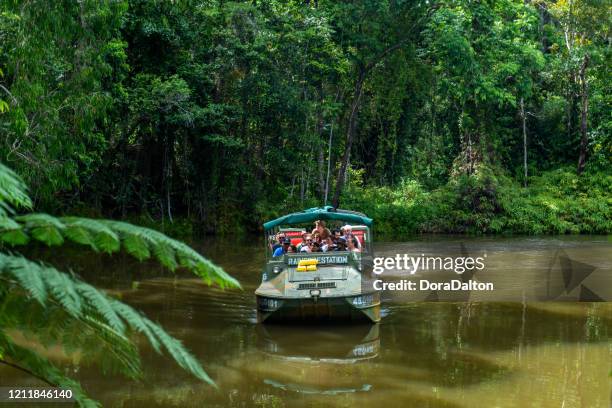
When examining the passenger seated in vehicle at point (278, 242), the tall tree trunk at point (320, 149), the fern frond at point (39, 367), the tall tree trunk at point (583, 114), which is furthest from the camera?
the tall tree trunk at point (583, 114)

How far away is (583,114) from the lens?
3409 cm

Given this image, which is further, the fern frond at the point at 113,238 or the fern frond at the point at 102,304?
the fern frond at the point at 113,238

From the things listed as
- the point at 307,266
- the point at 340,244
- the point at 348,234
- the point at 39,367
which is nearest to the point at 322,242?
the point at 340,244

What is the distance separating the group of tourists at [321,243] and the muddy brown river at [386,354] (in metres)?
1.47

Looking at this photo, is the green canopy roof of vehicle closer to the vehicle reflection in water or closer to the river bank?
the vehicle reflection in water

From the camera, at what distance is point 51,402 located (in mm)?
8281

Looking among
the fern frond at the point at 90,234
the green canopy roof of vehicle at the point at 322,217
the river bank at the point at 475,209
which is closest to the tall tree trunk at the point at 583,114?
the river bank at the point at 475,209

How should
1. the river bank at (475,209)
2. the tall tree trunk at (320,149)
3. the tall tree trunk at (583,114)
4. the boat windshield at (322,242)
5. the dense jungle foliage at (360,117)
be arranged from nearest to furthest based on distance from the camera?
the boat windshield at (322,242)
the dense jungle foliage at (360,117)
the tall tree trunk at (320,149)
the river bank at (475,209)
the tall tree trunk at (583,114)

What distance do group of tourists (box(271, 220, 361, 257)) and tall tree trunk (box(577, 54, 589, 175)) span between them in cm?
2324

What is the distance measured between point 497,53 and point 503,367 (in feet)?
74.1

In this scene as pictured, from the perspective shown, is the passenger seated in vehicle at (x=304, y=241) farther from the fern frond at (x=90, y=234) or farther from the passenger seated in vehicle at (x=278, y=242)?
the fern frond at (x=90, y=234)

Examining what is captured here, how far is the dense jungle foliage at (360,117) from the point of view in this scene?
86.2ft

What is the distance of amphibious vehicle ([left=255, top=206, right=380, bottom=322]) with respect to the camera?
12.0m

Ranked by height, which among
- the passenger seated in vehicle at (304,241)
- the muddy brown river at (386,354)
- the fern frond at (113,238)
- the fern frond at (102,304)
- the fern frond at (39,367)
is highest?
the fern frond at (113,238)
